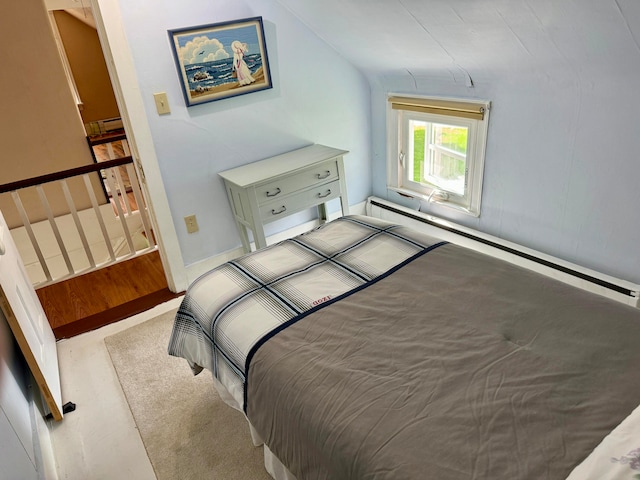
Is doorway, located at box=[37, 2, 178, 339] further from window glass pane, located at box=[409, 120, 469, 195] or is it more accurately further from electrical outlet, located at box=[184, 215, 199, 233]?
window glass pane, located at box=[409, 120, 469, 195]

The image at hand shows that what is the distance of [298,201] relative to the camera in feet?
8.92

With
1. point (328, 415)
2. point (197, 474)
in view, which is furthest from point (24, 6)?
point (328, 415)

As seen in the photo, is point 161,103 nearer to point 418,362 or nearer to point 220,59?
point 220,59

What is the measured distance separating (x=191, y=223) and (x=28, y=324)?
3.44 ft

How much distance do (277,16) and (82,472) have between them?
2492 millimetres

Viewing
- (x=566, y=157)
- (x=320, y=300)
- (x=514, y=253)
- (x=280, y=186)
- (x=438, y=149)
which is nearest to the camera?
(x=320, y=300)

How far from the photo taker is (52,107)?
408cm

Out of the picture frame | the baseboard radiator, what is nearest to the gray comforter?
the baseboard radiator

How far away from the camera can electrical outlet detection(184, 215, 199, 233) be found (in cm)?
271

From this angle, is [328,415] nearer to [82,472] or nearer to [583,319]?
[583,319]

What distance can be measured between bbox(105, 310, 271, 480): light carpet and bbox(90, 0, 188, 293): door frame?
508mm

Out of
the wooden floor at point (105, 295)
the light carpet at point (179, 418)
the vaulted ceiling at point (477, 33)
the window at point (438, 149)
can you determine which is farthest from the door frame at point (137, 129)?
the window at point (438, 149)

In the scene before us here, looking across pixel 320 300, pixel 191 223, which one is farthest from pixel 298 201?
pixel 320 300

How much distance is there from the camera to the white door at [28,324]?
1.72m
